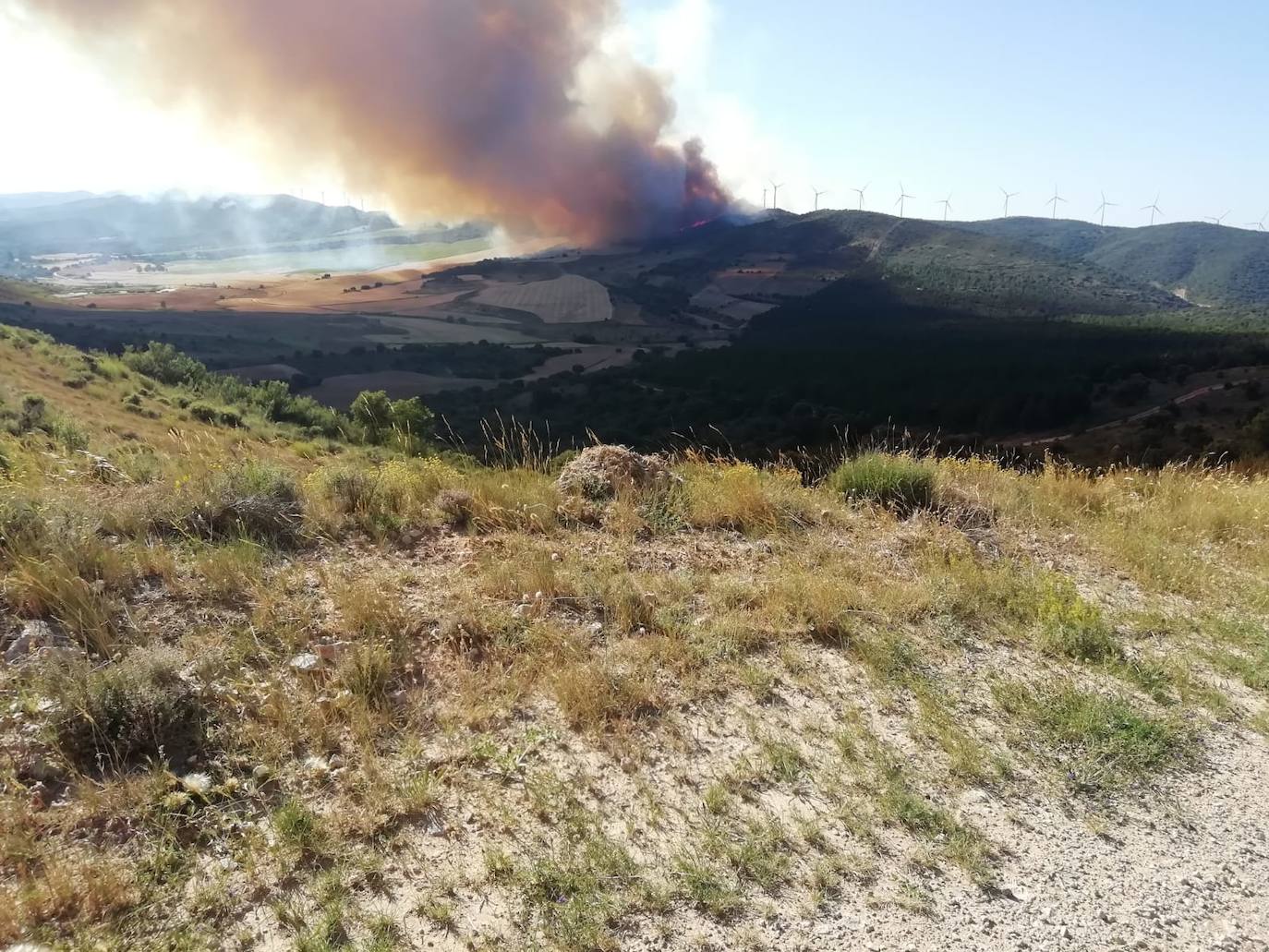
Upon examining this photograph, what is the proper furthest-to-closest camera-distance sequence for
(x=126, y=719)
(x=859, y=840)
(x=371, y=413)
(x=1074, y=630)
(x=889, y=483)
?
(x=371, y=413) < (x=889, y=483) < (x=1074, y=630) < (x=126, y=719) < (x=859, y=840)

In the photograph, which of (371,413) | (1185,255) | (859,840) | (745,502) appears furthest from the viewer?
(1185,255)

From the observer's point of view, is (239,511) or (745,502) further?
(745,502)

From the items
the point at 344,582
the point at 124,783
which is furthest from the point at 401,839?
the point at 344,582

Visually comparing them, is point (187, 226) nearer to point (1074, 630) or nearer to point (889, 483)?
point (889, 483)

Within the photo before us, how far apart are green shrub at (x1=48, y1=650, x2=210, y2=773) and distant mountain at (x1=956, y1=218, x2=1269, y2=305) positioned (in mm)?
146162

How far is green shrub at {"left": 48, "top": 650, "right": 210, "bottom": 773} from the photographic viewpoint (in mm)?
2904

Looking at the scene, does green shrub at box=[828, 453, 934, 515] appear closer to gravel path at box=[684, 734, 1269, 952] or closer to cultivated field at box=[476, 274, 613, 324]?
gravel path at box=[684, 734, 1269, 952]

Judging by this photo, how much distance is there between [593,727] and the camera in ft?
10.9

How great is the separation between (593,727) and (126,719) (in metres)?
2.01

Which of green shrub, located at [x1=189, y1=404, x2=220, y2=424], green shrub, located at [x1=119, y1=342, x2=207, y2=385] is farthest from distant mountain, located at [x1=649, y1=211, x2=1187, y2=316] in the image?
green shrub, located at [x1=189, y1=404, x2=220, y2=424]

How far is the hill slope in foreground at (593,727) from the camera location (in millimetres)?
2441

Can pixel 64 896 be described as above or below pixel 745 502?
below

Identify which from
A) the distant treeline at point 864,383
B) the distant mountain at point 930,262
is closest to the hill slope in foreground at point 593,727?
the distant treeline at point 864,383

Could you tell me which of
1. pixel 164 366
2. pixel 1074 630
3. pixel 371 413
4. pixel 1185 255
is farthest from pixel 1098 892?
pixel 1185 255
